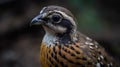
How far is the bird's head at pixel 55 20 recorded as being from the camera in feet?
25.9

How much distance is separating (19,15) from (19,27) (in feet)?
1.38

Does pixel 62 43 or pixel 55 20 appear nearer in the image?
pixel 55 20

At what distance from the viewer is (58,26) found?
798 centimetres

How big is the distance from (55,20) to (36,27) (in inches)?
262

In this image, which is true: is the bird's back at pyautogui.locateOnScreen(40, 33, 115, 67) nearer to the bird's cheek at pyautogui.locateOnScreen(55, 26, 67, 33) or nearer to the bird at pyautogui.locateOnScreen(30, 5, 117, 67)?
the bird at pyautogui.locateOnScreen(30, 5, 117, 67)

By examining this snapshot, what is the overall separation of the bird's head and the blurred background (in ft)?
16.7

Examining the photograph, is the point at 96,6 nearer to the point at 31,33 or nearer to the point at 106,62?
the point at 31,33

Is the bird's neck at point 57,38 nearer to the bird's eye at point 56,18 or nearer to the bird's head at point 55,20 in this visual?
the bird's head at point 55,20

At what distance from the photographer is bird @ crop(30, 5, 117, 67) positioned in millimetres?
7938

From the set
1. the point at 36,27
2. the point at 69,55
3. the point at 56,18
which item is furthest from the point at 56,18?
the point at 36,27

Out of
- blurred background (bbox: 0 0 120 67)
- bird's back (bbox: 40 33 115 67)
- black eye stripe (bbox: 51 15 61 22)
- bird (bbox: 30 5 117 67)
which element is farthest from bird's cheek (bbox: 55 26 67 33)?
blurred background (bbox: 0 0 120 67)

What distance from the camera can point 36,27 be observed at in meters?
14.6

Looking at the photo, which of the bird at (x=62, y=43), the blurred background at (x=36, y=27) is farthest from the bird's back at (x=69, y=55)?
the blurred background at (x=36, y=27)

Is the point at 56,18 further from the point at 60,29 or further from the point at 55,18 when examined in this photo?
the point at 60,29
